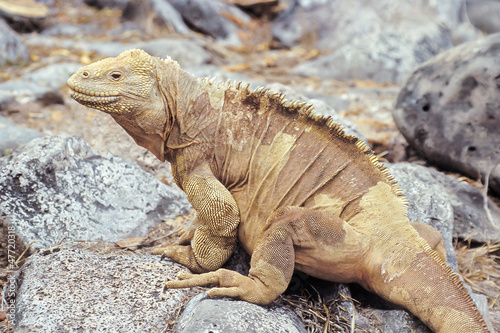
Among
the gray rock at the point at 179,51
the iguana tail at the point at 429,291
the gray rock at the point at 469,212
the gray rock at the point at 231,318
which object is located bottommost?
the gray rock at the point at 179,51

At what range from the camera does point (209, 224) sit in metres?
3.68

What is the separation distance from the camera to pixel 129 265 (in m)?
3.69

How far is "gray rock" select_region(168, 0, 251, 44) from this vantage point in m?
13.7

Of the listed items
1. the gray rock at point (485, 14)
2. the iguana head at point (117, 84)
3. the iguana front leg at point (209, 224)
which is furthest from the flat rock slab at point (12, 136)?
the gray rock at point (485, 14)

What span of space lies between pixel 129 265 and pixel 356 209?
181 centimetres

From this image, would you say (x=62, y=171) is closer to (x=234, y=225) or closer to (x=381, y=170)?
(x=234, y=225)

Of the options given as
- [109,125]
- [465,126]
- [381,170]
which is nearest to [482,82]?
[465,126]

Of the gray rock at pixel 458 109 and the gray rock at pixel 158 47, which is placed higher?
the gray rock at pixel 458 109

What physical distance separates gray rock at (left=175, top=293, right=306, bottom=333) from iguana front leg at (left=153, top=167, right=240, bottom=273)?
49 cm

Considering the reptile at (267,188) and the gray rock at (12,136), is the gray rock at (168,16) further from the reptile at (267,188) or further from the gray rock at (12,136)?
the reptile at (267,188)

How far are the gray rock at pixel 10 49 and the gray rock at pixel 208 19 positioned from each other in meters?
5.00

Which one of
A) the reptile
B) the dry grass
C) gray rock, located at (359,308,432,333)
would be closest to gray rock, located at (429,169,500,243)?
the dry grass

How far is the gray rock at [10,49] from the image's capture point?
9844mm

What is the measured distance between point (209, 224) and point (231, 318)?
89cm
